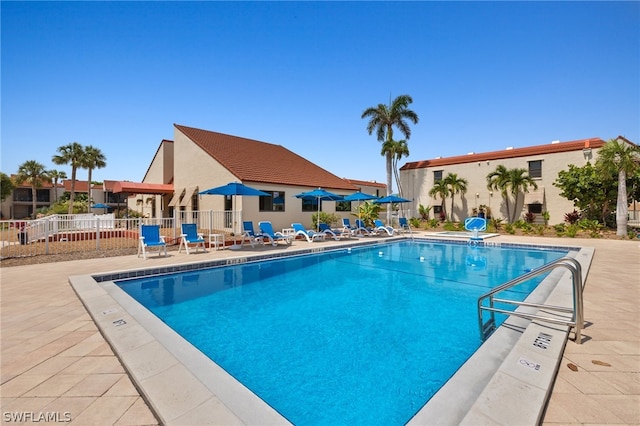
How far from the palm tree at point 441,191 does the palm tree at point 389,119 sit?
4.36 metres

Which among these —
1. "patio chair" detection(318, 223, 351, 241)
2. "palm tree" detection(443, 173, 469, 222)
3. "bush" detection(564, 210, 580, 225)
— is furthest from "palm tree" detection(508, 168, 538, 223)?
"patio chair" detection(318, 223, 351, 241)

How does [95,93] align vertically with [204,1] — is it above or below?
below

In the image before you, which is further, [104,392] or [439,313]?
[439,313]

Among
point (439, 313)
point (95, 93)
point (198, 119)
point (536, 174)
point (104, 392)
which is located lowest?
point (439, 313)

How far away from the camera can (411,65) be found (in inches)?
606

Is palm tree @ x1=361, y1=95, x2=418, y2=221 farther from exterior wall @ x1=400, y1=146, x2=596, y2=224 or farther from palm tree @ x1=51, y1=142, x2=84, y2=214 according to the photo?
palm tree @ x1=51, y1=142, x2=84, y2=214

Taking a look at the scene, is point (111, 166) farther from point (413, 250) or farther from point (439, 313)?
point (439, 313)

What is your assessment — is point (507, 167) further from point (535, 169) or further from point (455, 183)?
point (455, 183)

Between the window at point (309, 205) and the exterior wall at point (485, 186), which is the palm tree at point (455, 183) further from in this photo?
the window at point (309, 205)

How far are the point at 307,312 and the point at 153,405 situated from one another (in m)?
3.63

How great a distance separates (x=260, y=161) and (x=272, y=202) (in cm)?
412

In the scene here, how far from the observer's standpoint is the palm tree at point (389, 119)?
28953 millimetres

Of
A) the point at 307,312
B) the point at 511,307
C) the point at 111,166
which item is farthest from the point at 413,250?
the point at 111,166

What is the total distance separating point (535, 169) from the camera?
24.3 m
